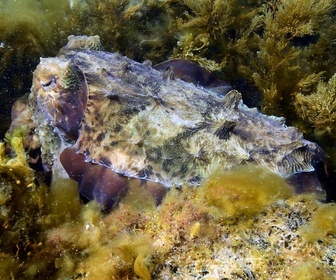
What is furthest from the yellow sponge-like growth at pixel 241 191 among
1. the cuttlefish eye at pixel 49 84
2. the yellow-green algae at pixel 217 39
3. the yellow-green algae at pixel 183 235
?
the cuttlefish eye at pixel 49 84

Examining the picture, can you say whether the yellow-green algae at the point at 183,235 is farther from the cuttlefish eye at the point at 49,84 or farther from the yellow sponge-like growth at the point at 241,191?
the cuttlefish eye at the point at 49,84

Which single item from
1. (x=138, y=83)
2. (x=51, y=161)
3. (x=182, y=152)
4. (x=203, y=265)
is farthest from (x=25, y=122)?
(x=203, y=265)

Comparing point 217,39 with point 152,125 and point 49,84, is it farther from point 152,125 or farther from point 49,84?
point 49,84

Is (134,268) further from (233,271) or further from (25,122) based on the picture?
(25,122)

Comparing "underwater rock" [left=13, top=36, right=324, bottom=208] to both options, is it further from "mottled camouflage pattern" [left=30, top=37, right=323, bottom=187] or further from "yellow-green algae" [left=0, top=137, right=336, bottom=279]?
"yellow-green algae" [left=0, top=137, right=336, bottom=279]

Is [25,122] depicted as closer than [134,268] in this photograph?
No

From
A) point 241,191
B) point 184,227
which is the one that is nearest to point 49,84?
point 184,227

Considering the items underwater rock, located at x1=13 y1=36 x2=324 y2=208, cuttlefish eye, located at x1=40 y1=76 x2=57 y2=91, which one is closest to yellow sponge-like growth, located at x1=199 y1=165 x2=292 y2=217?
underwater rock, located at x1=13 y1=36 x2=324 y2=208
